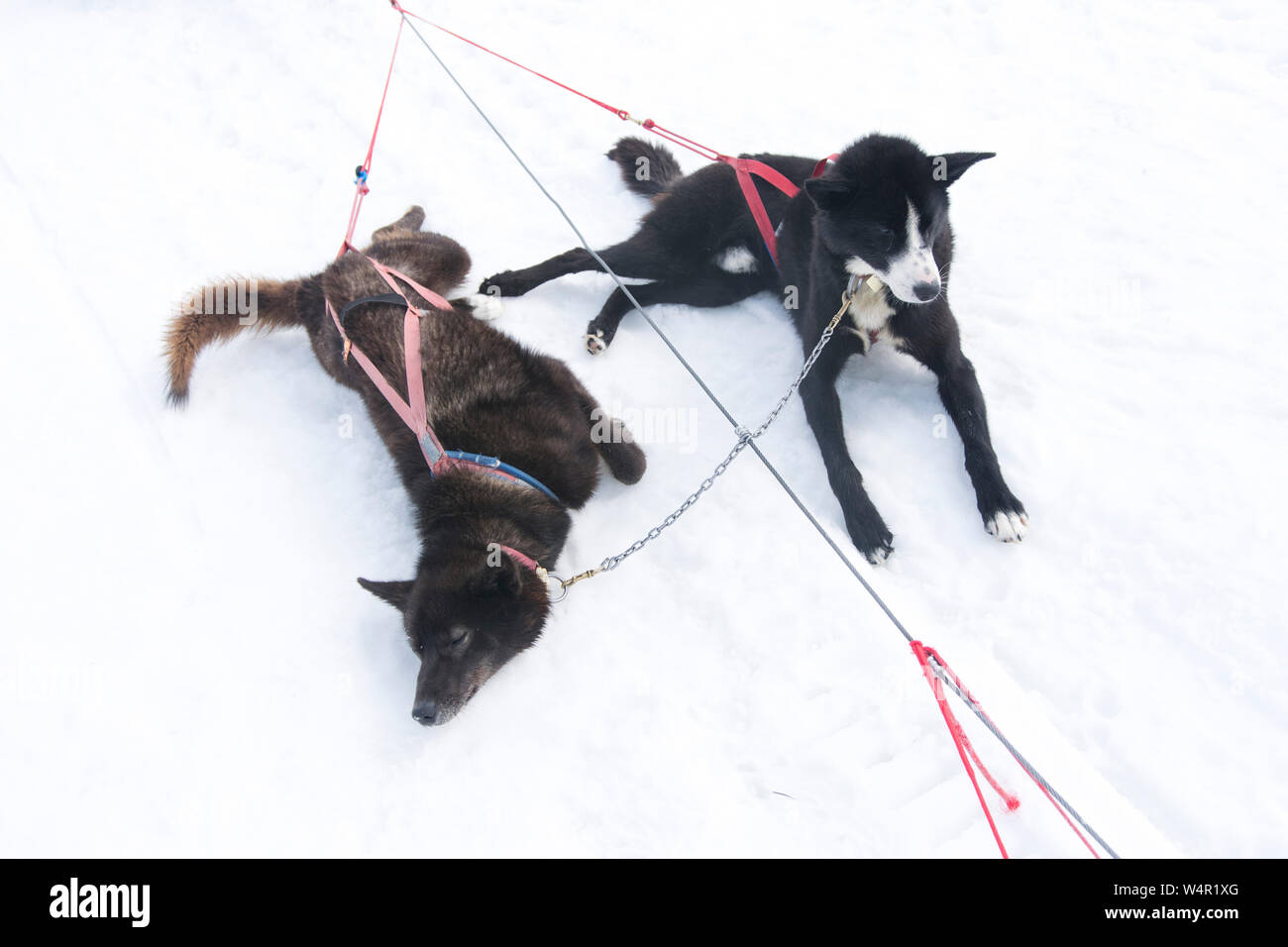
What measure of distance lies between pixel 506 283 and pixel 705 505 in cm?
165

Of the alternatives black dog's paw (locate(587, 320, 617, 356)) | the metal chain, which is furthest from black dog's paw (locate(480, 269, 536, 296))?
the metal chain

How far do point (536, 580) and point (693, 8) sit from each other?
4.73 metres

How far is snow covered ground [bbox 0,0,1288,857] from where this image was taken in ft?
7.34

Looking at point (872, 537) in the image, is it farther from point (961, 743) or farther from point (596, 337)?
point (596, 337)

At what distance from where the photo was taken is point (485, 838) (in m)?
2.22

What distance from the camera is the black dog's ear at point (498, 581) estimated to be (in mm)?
2314

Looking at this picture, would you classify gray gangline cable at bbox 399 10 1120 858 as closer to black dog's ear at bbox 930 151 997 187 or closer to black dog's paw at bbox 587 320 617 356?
black dog's paw at bbox 587 320 617 356

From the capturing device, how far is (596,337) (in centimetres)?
352

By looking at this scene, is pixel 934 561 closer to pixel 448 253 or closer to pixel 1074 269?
pixel 1074 269

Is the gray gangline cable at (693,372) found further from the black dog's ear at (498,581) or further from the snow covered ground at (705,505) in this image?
the black dog's ear at (498,581)

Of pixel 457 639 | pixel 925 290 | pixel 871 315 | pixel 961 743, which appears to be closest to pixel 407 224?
pixel 871 315

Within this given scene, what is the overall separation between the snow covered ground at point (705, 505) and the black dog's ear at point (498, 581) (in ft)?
1.14

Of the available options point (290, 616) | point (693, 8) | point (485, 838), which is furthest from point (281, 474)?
point (693, 8)

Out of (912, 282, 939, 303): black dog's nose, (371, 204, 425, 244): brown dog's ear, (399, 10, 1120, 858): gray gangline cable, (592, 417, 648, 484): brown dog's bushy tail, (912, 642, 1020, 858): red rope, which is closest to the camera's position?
(912, 642, 1020, 858): red rope
